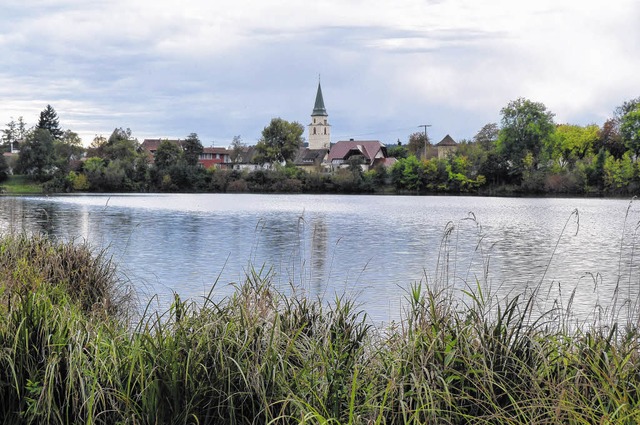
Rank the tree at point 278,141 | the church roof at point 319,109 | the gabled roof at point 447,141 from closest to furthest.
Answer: the tree at point 278,141, the gabled roof at point 447,141, the church roof at point 319,109

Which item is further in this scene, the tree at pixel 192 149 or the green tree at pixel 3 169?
the tree at pixel 192 149

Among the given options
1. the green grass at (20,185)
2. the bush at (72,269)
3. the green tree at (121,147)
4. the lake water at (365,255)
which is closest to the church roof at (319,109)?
the green tree at (121,147)

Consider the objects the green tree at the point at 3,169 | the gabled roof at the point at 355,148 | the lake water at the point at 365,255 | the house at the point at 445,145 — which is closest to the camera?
the lake water at the point at 365,255

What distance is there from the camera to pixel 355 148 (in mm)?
136625

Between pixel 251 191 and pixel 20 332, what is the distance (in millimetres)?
102819

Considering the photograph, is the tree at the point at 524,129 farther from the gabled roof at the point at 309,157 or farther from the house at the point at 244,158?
the house at the point at 244,158

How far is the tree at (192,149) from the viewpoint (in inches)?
4491

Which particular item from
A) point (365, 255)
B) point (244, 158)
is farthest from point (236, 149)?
point (365, 255)

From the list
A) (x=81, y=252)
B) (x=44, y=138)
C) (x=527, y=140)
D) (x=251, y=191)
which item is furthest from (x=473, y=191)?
(x=81, y=252)

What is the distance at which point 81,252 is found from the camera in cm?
1221

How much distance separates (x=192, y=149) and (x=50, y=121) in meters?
44.3

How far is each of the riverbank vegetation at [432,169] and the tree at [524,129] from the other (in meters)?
0.15

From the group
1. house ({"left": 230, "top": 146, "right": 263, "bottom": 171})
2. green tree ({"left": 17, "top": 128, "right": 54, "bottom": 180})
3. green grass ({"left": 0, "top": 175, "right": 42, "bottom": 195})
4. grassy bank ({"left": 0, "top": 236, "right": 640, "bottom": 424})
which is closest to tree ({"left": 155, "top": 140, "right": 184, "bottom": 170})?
green tree ({"left": 17, "top": 128, "right": 54, "bottom": 180})

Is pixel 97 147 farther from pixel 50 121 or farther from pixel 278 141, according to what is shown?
pixel 278 141
